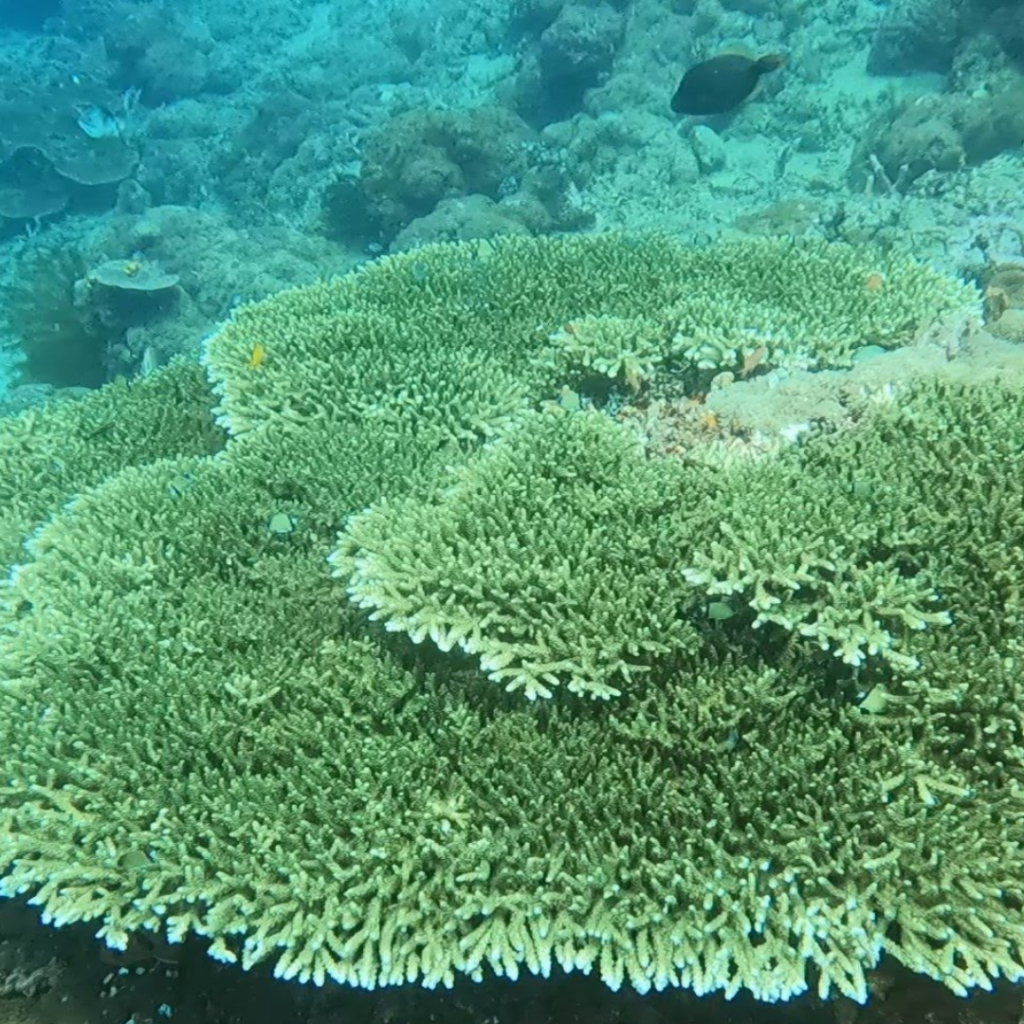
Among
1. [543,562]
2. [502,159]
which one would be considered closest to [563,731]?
[543,562]

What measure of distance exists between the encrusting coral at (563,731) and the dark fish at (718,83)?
5684 millimetres

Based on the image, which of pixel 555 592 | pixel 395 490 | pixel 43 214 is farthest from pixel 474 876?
pixel 43 214

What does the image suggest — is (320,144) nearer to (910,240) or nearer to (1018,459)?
(910,240)

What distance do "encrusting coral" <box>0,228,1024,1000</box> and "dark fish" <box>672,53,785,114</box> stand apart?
18.6 ft

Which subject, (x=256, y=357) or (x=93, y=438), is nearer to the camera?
(x=256, y=357)

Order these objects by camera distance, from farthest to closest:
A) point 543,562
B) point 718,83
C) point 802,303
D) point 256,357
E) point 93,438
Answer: point 718,83 → point 93,438 → point 802,303 → point 256,357 → point 543,562

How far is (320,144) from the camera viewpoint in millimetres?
18781

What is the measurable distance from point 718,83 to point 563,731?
8.00 m

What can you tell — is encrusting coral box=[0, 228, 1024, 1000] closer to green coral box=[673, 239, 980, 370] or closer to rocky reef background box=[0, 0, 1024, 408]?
green coral box=[673, 239, 980, 370]

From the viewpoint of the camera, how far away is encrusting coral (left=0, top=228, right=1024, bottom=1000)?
2.92 m

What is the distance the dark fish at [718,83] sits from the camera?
28.0ft

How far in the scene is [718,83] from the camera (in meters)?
8.86

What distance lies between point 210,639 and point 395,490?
52.6 inches

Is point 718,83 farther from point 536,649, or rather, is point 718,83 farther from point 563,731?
point 563,731
